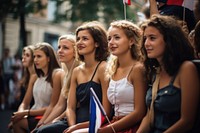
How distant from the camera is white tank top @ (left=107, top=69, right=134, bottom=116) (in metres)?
3.94

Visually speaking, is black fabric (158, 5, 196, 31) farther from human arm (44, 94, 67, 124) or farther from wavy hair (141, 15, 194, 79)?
human arm (44, 94, 67, 124)

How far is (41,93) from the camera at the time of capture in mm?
5719

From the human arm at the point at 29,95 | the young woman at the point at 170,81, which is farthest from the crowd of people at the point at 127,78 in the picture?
the human arm at the point at 29,95

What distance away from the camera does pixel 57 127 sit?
4586mm

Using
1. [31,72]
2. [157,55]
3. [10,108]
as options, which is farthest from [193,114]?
[10,108]

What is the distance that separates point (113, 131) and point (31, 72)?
2855 millimetres

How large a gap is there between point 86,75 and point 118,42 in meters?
0.72

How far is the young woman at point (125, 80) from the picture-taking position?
3859 mm

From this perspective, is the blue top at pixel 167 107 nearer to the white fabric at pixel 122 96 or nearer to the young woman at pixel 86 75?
the white fabric at pixel 122 96

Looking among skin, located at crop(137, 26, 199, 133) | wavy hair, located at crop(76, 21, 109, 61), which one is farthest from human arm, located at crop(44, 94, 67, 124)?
skin, located at crop(137, 26, 199, 133)

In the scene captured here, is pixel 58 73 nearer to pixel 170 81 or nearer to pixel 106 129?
pixel 106 129

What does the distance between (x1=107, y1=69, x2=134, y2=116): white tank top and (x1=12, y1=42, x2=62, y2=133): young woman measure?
158 centimetres

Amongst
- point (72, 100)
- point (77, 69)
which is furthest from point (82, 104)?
point (77, 69)

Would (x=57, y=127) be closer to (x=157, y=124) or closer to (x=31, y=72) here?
(x=157, y=124)
